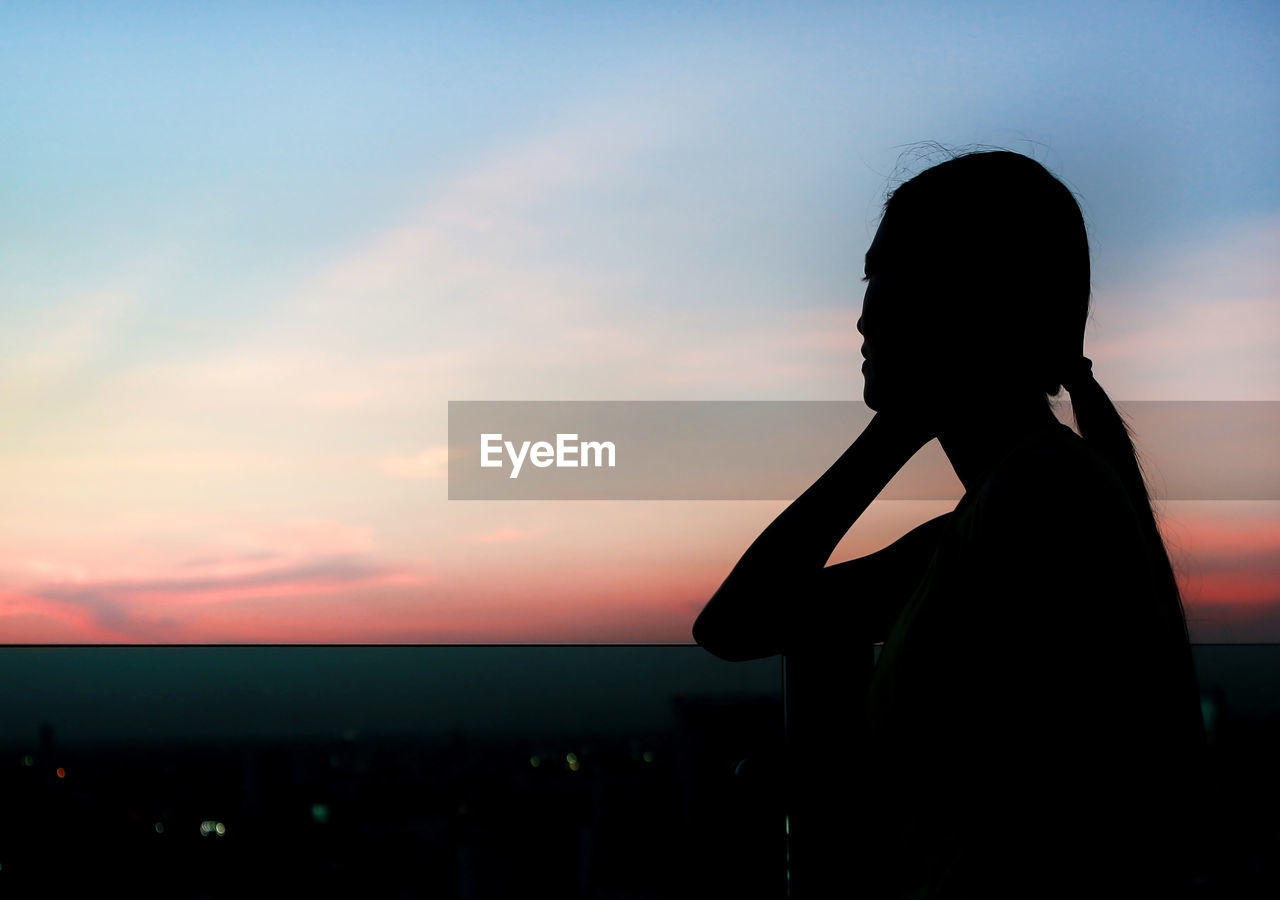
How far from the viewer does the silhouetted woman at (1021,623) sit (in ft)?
1.58

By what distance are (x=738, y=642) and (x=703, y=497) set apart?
2.05m

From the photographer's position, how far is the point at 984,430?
0.72 metres

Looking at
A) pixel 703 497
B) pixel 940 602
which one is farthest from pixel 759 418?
pixel 940 602

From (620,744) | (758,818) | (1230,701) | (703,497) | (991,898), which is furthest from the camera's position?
(703,497)

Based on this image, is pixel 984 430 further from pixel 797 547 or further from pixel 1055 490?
pixel 797 547

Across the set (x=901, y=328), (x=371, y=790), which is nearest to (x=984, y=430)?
(x=901, y=328)

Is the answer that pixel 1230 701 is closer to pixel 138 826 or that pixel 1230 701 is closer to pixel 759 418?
pixel 759 418

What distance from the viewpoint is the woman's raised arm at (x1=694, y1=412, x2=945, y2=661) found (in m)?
0.98

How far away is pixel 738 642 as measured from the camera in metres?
1.00
